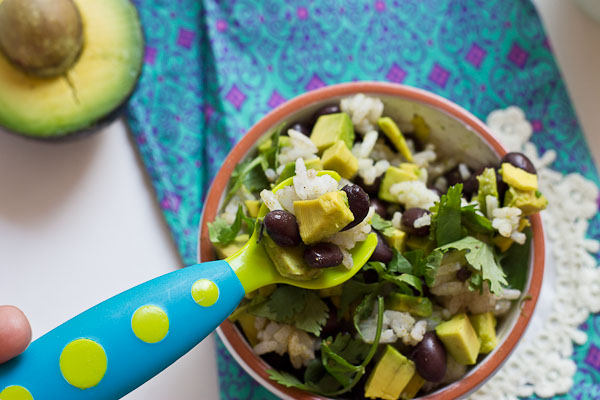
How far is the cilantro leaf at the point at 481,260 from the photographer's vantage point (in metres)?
1.14

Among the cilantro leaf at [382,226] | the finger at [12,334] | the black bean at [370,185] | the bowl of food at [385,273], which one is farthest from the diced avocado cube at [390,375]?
the finger at [12,334]

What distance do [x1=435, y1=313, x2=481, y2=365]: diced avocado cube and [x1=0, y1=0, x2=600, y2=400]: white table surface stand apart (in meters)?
0.57

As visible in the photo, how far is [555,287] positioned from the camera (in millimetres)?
1506

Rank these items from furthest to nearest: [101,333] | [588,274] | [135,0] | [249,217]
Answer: [135,0] < [588,274] < [249,217] < [101,333]

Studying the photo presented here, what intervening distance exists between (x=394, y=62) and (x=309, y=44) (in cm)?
23

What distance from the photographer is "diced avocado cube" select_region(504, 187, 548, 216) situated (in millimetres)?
1188

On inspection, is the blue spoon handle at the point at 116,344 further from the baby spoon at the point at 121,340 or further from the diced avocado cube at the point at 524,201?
the diced avocado cube at the point at 524,201

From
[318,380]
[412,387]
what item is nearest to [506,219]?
[412,387]

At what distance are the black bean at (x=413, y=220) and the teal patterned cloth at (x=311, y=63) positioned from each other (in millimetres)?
524

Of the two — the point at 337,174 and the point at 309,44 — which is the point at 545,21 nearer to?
the point at 309,44

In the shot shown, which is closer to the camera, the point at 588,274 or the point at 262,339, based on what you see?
the point at 262,339

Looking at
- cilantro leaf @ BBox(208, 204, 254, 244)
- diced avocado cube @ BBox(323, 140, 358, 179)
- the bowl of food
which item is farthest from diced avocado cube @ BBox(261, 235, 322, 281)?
diced avocado cube @ BBox(323, 140, 358, 179)

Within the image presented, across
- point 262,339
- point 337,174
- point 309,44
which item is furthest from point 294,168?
point 309,44

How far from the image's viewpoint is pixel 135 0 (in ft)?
5.33
